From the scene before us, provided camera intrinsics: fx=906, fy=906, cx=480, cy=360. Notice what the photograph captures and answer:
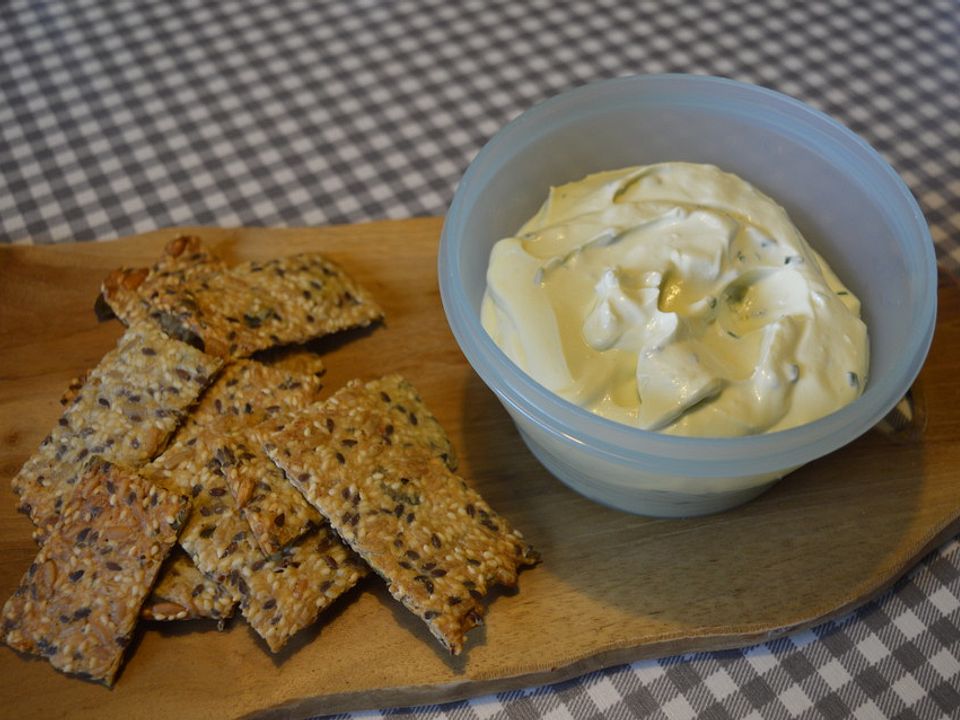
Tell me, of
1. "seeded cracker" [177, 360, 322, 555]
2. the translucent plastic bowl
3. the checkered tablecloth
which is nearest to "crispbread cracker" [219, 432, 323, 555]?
"seeded cracker" [177, 360, 322, 555]

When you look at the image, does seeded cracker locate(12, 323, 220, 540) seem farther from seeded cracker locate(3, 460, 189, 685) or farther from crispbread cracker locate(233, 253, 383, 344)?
crispbread cracker locate(233, 253, 383, 344)

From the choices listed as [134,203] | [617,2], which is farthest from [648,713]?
[617,2]

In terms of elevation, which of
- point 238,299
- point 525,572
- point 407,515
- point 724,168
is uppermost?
point 724,168

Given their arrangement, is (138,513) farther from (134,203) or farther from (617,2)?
(617,2)

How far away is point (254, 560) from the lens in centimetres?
167

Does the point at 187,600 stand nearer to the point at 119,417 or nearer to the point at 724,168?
→ the point at 119,417

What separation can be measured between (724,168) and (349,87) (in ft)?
4.43

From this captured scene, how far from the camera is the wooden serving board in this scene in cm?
167

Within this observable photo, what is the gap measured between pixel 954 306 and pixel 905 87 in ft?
3.55

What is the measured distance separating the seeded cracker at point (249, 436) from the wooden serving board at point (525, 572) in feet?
0.55

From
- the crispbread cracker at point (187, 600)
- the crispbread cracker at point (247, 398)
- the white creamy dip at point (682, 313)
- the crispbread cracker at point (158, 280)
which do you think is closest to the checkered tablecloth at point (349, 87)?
the crispbread cracker at point (158, 280)

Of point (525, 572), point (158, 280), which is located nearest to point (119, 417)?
point (158, 280)

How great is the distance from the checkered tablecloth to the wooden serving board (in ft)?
2.04

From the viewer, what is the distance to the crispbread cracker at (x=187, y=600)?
1.67m
